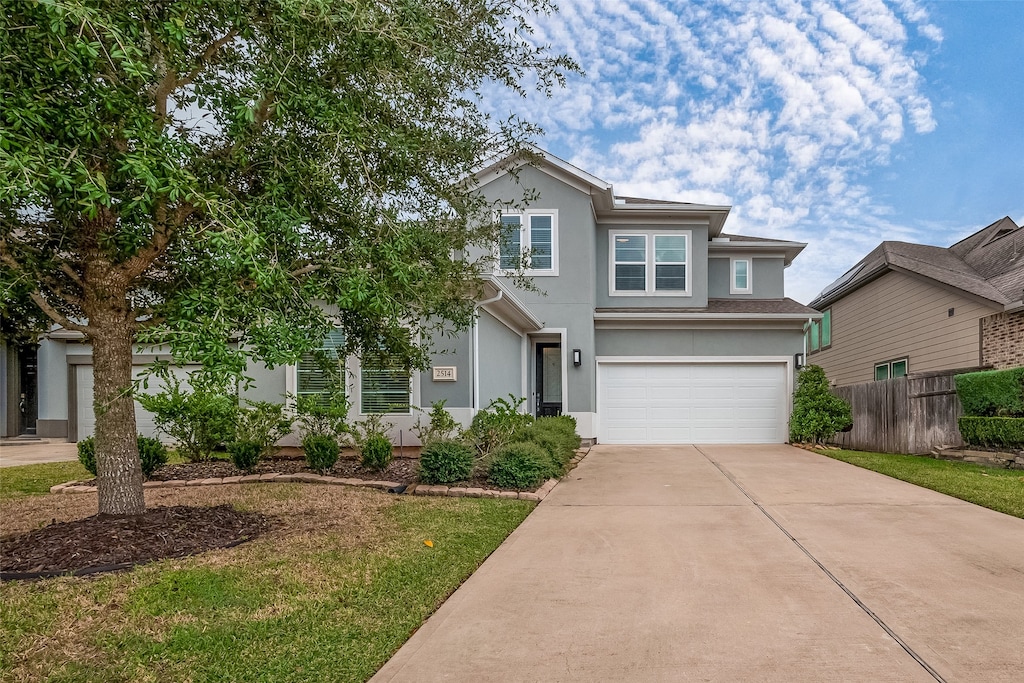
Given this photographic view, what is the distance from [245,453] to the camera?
821cm

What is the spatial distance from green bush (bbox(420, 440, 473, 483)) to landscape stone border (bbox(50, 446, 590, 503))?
0.46 ft

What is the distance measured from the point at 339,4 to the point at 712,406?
1251cm

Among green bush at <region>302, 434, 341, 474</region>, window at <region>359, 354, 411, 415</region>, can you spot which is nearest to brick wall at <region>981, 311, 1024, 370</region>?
window at <region>359, 354, 411, 415</region>

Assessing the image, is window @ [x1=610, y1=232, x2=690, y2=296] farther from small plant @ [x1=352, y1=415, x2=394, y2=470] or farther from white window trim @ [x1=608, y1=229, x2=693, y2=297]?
small plant @ [x1=352, y1=415, x2=394, y2=470]

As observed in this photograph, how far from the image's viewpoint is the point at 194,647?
294 cm

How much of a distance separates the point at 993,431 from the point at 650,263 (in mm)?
7390

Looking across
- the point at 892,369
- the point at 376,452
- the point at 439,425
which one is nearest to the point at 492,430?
the point at 439,425

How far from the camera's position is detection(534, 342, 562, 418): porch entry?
1485 centimetres

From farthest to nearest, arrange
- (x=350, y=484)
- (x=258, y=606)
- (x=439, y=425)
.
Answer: (x=439, y=425)
(x=350, y=484)
(x=258, y=606)

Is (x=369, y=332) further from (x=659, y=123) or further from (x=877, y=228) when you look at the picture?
(x=877, y=228)

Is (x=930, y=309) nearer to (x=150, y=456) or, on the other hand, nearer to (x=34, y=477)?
(x=150, y=456)

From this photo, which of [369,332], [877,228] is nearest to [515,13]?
[369,332]

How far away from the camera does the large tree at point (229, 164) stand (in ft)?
10.8

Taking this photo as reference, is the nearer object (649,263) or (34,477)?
(34,477)
